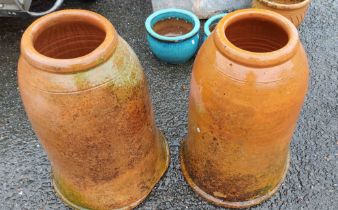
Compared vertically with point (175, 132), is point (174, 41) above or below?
above

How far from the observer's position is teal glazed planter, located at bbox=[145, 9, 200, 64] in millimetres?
3035

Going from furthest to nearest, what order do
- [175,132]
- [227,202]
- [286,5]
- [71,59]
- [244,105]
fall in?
1. [286,5]
2. [175,132]
3. [227,202]
4. [244,105]
5. [71,59]

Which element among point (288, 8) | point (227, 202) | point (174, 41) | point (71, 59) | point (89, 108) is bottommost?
point (227, 202)

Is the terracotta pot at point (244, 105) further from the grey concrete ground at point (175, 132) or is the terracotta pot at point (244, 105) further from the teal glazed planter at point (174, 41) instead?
the teal glazed planter at point (174, 41)

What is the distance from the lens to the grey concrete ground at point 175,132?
253 cm

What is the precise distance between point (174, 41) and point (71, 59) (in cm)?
141

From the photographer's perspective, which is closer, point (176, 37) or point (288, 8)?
point (176, 37)

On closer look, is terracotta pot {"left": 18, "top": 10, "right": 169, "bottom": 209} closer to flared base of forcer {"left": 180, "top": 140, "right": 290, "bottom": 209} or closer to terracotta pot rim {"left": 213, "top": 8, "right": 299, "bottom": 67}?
flared base of forcer {"left": 180, "top": 140, "right": 290, "bottom": 209}

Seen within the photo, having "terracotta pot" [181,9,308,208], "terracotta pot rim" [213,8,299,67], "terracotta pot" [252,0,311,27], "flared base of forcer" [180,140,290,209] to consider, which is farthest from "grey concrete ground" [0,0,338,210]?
"terracotta pot rim" [213,8,299,67]

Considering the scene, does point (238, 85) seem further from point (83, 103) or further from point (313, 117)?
point (313, 117)

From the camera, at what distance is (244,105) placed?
1842 millimetres

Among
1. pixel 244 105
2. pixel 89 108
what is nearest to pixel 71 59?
pixel 89 108

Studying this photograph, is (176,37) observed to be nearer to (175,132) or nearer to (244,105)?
(175,132)

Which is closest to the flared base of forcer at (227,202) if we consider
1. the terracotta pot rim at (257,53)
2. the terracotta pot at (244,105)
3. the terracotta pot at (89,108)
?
the terracotta pot at (244,105)
